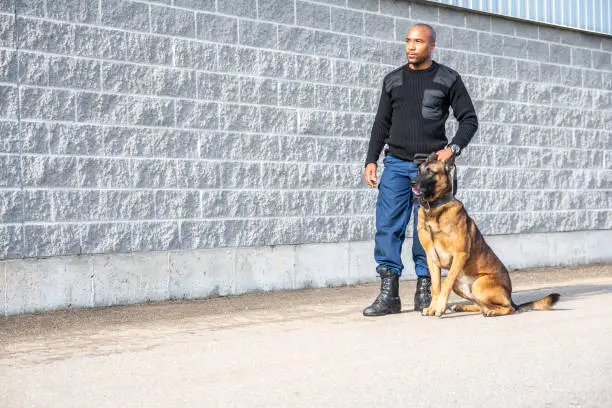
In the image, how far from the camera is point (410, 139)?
772cm

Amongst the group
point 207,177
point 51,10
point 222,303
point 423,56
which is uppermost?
point 51,10

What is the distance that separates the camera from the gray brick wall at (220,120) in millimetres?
8445

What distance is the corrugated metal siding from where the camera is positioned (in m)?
12.6

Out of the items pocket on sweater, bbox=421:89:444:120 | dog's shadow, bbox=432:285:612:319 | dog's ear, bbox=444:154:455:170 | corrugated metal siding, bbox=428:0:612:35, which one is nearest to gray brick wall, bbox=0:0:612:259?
corrugated metal siding, bbox=428:0:612:35

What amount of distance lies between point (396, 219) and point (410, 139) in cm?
64

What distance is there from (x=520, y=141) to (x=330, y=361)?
26.6 ft

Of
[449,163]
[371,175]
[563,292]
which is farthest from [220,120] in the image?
[563,292]

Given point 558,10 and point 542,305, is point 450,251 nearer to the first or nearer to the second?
point 542,305

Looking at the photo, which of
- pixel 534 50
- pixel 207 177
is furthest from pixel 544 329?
pixel 534 50

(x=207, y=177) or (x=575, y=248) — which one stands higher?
(x=207, y=177)

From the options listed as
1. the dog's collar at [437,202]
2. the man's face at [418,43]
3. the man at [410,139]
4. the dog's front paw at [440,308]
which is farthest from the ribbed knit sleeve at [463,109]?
the dog's front paw at [440,308]

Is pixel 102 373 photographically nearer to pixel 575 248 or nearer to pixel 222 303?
pixel 222 303

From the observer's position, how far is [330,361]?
5.43 meters

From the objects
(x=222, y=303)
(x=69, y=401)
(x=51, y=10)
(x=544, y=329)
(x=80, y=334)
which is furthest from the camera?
(x=222, y=303)
